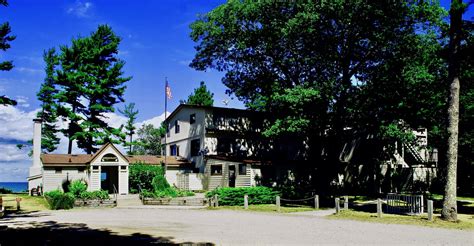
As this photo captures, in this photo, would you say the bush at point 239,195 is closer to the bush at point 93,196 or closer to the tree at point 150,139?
the bush at point 93,196

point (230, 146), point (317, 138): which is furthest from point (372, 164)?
point (230, 146)

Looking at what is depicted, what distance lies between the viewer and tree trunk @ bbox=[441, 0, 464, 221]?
2017cm

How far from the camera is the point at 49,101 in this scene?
55.1 metres

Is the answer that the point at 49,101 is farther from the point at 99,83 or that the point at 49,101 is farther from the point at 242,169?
the point at 242,169

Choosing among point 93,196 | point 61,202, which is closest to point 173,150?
point 93,196

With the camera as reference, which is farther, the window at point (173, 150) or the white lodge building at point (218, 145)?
the window at point (173, 150)

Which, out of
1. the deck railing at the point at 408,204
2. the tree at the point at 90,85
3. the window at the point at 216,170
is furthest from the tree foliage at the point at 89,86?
the deck railing at the point at 408,204

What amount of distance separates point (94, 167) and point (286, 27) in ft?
72.8

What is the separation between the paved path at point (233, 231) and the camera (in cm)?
1435

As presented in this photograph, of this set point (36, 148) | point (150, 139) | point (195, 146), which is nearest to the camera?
point (36, 148)

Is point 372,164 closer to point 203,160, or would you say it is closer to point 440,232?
point 203,160

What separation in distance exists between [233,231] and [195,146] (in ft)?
93.5

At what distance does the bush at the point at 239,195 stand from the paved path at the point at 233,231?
6658mm

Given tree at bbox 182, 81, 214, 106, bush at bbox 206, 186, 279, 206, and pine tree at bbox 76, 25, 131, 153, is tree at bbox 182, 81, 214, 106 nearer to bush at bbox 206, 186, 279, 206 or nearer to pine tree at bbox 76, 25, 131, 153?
pine tree at bbox 76, 25, 131, 153
